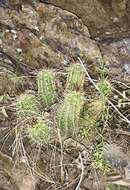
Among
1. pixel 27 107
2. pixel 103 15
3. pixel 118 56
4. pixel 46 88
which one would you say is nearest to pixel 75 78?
pixel 46 88

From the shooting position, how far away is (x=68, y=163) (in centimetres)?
242

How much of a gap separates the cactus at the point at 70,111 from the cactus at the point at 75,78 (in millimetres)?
93

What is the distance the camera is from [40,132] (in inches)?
→ 91.0

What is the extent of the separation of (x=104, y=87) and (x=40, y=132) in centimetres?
46

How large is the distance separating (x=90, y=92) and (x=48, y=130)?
1.25 ft

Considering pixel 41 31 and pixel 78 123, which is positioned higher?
pixel 41 31

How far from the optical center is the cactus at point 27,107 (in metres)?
2.38

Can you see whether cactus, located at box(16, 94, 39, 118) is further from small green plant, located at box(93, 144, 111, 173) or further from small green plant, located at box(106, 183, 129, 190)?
small green plant, located at box(106, 183, 129, 190)

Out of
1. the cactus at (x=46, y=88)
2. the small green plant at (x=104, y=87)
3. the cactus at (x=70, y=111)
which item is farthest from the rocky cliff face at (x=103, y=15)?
the cactus at (x=70, y=111)

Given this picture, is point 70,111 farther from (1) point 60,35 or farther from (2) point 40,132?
(1) point 60,35

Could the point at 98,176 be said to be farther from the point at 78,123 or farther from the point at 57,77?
the point at 57,77

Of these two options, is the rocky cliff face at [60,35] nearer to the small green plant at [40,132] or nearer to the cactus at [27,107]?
the cactus at [27,107]

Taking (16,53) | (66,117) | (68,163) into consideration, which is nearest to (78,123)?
(66,117)

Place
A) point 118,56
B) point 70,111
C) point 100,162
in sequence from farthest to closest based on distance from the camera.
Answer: point 118,56, point 100,162, point 70,111
